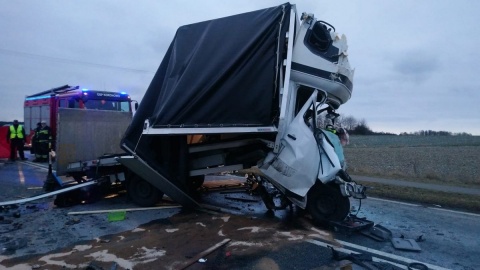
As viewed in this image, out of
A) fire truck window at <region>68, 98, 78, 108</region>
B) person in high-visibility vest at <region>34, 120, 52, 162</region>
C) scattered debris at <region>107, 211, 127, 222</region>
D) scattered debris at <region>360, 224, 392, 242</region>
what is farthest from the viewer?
person in high-visibility vest at <region>34, 120, 52, 162</region>

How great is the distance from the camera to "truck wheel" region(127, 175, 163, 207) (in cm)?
673

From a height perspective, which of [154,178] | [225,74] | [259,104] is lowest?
[154,178]

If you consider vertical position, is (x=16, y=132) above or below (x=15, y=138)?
above

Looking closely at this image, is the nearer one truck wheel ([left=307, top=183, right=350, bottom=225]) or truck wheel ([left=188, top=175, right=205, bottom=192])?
truck wheel ([left=307, top=183, right=350, bottom=225])

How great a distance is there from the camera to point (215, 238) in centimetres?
493

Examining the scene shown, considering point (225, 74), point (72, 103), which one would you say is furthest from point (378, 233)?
point (72, 103)

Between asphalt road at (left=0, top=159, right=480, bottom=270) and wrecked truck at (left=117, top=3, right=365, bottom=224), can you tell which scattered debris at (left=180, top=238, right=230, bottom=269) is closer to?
asphalt road at (left=0, top=159, right=480, bottom=270)

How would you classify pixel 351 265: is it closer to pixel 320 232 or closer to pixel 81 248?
pixel 320 232

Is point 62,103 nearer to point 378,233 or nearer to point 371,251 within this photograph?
point 378,233

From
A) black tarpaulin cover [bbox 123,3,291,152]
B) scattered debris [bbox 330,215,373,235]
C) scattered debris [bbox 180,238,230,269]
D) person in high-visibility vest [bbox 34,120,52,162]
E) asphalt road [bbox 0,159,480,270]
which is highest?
black tarpaulin cover [bbox 123,3,291,152]

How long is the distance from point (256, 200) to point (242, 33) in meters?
3.52

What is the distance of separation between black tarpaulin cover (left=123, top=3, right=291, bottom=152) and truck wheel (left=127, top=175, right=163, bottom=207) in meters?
1.07

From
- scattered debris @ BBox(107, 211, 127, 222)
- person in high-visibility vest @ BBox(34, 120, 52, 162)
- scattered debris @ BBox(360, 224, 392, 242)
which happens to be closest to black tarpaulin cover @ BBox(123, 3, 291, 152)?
scattered debris @ BBox(107, 211, 127, 222)

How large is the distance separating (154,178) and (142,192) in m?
0.85
